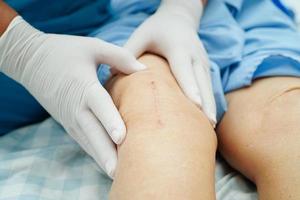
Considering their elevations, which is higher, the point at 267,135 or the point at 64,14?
the point at 64,14

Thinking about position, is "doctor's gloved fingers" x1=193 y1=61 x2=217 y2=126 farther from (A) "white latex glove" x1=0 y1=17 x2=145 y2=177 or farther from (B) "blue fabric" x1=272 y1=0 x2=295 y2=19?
(B) "blue fabric" x1=272 y1=0 x2=295 y2=19

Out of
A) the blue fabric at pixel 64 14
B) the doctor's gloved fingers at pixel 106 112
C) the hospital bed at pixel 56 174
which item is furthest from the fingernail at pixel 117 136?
the blue fabric at pixel 64 14

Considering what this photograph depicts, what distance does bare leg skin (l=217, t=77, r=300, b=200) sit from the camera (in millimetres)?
827

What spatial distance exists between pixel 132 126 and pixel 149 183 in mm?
149

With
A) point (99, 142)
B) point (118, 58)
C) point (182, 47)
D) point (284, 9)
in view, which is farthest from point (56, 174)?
point (284, 9)

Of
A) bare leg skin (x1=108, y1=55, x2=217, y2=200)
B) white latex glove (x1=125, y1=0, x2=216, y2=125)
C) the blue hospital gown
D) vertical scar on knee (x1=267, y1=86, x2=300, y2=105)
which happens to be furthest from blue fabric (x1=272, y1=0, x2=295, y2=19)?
bare leg skin (x1=108, y1=55, x2=217, y2=200)

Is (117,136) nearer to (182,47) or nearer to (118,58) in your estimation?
(118,58)

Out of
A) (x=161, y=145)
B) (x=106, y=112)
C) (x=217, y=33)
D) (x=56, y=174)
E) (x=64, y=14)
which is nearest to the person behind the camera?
(x=161, y=145)

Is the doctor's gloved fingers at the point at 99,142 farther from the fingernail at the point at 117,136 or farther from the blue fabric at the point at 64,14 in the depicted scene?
the blue fabric at the point at 64,14

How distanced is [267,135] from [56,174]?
0.48 m

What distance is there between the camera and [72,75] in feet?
3.13

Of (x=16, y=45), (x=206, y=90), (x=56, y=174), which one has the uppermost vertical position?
(x=16, y=45)

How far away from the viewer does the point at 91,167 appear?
1.02 meters

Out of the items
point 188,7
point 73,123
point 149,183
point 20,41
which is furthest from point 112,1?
point 149,183
